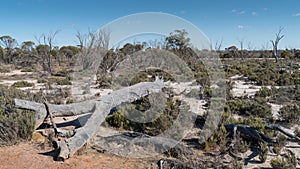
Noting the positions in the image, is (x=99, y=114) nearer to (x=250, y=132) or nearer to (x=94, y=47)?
(x=250, y=132)

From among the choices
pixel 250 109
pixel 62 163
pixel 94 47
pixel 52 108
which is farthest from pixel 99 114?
pixel 94 47

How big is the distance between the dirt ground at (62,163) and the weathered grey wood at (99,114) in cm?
21

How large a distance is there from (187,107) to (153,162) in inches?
127

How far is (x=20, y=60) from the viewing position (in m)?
33.4

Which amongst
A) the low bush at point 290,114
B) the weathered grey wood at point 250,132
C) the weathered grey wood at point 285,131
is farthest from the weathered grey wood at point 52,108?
the low bush at point 290,114

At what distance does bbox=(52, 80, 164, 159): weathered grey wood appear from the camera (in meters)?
4.54

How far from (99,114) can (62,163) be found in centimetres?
181

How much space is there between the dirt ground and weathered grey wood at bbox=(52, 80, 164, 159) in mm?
208

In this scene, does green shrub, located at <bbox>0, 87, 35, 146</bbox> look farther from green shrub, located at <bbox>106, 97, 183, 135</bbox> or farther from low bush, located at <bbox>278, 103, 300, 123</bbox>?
low bush, located at <bbox>278, 103, 300, 123</bbox>

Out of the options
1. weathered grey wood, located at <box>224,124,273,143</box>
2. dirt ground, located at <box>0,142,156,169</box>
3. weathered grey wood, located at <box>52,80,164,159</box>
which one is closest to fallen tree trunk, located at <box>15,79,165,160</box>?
weathered grey wood, located at <box>52,80,164,159</box>

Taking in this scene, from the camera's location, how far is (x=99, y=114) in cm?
596

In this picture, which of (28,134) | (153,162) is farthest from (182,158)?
(28,134)

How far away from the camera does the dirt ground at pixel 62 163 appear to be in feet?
14.1

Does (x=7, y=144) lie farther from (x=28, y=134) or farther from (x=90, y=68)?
(x=90, y=68)
